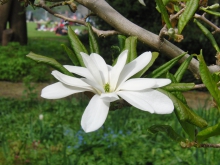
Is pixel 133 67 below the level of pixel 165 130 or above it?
above

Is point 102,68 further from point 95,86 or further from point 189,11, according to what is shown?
point 189,11

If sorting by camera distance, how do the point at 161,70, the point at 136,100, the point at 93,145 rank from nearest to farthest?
the point at 136,100, the point at 161,70, the point at 93,145

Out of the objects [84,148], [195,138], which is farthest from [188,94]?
[195,138]

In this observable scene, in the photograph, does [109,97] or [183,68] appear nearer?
[109,97]

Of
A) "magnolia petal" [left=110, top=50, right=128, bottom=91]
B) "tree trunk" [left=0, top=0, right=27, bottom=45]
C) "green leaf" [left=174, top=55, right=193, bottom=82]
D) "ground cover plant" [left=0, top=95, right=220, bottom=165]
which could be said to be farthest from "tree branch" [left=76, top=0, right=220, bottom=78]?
"tree trunk" [left=0, top=0, right=27, bottom=45]

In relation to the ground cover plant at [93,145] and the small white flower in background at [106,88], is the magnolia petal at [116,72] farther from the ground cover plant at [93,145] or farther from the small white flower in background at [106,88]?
the ground cover plant at [93,145]

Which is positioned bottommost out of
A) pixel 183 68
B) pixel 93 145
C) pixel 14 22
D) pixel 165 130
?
pixel 14 22

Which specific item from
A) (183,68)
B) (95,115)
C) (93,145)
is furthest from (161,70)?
(93,145)

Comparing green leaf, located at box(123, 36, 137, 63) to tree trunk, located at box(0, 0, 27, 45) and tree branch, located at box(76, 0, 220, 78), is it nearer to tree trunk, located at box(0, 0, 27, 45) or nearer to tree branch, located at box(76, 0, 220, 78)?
tree branch, located at box(76, 0, 220, 78)

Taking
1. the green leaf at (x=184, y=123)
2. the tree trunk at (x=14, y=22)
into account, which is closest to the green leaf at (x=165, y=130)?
the green leaf at (x=184, y=123)
